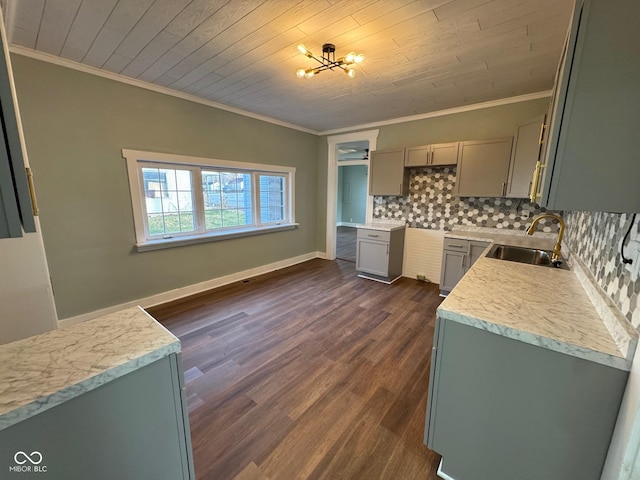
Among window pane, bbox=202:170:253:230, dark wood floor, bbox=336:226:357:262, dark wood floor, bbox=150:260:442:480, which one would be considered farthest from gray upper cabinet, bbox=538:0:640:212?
dark wood floor, bbox=336:226:357:262

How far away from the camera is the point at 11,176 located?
64 cm

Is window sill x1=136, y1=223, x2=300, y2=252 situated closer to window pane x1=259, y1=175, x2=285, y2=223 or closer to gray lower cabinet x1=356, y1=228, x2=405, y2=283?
window pane x1=259, y1=175, x2=285, y2=223

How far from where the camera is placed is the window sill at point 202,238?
3.00 meters

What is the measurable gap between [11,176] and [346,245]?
6094 mm

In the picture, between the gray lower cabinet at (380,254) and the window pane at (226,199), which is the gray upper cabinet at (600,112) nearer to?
the gray lower cabinet at (380,254)

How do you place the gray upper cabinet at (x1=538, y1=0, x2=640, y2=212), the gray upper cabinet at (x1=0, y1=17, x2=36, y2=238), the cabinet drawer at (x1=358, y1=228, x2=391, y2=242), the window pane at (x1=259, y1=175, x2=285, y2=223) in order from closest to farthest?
1. the gray upper cabinet at (x1=0, y1=17, x2=36, y2=238)
2. the gray upper cabinet at (x1=538, y1=0, x2=640, y2=212)
3. the cabinet drawer at (x1=358, y1=228, x2=391, y2=242)
4. the window pane at (x1=259, y1=175, x2=285, y2=223)

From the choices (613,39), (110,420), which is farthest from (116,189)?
(613,39)

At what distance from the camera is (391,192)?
3.94 metres

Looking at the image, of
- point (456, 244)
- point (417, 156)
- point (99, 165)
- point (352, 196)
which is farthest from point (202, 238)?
point (352, 196)

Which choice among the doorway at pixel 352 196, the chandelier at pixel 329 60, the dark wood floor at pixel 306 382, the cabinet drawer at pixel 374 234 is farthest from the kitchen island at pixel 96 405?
the doorway at pixel 352 196

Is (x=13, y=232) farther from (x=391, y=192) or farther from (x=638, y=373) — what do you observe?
(x=391, y=192)

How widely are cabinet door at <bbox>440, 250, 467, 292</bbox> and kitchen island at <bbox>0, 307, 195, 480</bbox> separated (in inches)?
125

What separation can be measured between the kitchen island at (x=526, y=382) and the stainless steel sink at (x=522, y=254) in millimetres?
1114

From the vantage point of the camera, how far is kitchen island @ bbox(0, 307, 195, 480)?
66cm
